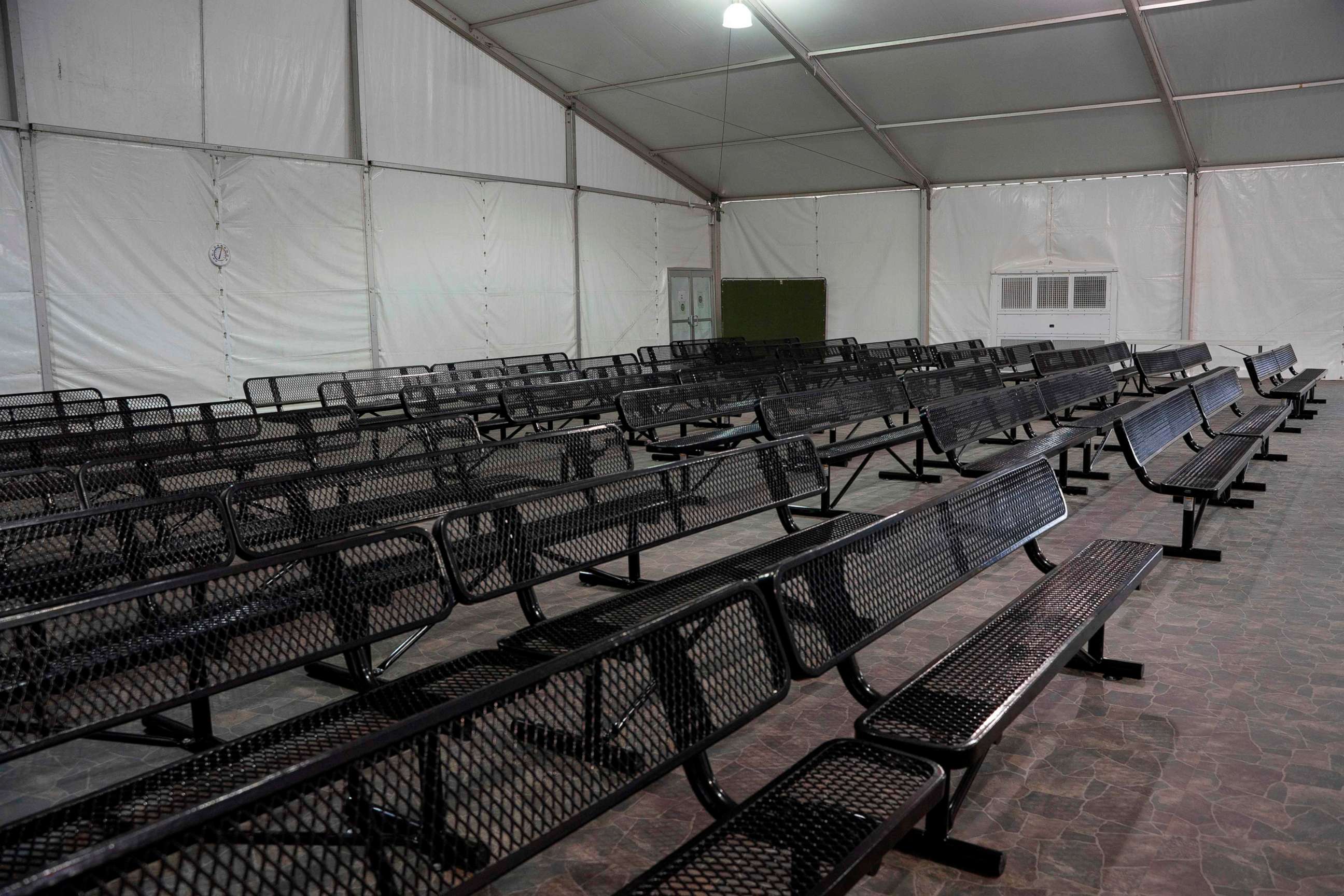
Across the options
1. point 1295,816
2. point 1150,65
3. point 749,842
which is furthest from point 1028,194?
point 749,842

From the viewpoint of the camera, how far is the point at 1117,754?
3113 millimetres

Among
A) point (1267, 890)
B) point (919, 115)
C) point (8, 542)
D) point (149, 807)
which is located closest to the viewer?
point (149, 807)

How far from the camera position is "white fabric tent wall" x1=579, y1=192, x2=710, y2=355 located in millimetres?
18469

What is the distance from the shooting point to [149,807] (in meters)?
1.83

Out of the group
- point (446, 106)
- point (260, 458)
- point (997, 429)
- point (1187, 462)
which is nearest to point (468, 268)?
point (446, 106)

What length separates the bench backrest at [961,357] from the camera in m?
11.6

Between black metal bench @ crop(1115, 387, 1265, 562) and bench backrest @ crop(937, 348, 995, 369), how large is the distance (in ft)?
12.8

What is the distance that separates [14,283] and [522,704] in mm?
11359

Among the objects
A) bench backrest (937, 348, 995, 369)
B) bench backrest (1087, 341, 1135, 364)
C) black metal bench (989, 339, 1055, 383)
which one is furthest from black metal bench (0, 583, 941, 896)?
bench backrest (1087, 341, 1135, 364)

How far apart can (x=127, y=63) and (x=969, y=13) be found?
10.2 meters

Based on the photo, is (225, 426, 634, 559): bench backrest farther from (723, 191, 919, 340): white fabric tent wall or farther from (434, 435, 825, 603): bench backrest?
(723, 191, 919, 340): white fabric tent wall

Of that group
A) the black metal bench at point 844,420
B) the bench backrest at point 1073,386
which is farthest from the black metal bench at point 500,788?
the bench backrest at point 1073,386

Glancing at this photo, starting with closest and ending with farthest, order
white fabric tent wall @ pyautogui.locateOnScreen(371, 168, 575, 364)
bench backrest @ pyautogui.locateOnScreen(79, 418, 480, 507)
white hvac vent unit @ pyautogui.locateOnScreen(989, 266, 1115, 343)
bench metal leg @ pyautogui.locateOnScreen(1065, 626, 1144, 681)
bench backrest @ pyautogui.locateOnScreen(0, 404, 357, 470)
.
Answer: bench metal leg @ pyautogui.locateOnScreen(1065, 626, 1144, 681) → bench backrest @ pyautogui.locateOnScreen(79, 418, 480, 507) → bench backrest @ pyautogui.locateOnScreen(0, 404, 357, 470) → white fabric tent wall @ pyautogui.locateOnScreen(371, 168, 575, 364) → white hvac vent unit @ pyautogui.locateOnScreen(989, 266, 1115, 343)

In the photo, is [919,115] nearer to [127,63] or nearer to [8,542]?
[127,63]
